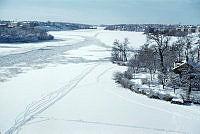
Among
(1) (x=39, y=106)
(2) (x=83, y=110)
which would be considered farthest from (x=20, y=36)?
(2) (x=83, y=110)

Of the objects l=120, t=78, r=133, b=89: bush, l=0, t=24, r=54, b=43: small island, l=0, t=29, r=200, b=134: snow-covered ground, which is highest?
l=0, t=24, r=54, b=43: small island

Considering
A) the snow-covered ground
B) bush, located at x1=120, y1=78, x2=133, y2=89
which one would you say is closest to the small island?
the snow-covered ground

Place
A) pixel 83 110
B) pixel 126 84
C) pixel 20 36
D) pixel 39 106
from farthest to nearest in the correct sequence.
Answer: pixel 20 36 → pixel 126 84 → pixel 39 106 → pixel 83 110

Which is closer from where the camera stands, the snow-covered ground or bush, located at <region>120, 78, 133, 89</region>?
the snow-covered ground

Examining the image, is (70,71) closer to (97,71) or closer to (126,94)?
(97,71)

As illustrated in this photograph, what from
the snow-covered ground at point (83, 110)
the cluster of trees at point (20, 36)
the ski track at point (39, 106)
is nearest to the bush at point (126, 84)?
the snow-covered ground at point (83, 110)

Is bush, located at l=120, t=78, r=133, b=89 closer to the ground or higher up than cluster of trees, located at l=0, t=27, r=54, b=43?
closer to the ground

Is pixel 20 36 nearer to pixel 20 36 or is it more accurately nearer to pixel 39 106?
pixel 20 36

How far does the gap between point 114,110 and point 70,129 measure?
4527 mm

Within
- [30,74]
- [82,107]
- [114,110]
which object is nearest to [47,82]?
[30,74]

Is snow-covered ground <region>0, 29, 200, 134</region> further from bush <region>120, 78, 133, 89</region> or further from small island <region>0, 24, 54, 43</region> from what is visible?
small island <region>0, 24, 54, 43</region>

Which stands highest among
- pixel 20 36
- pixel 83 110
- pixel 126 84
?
pixel 20 36

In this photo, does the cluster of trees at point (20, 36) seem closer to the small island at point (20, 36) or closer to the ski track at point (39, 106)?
the small island at point (20, 36)

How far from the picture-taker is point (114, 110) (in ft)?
60.4
